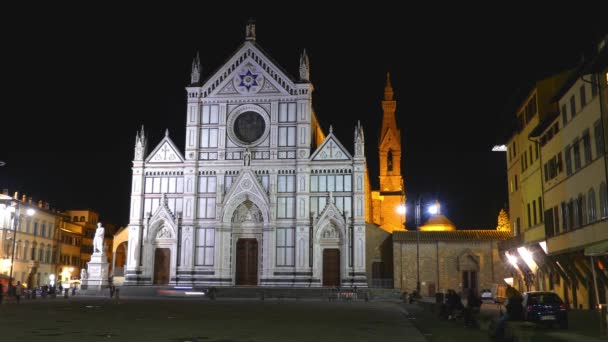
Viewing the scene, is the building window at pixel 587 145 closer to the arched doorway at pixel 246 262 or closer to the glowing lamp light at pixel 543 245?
the glowing lamp light at pixel 543 245

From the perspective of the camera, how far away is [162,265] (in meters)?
56.0

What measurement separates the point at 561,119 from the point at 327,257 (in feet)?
89.3

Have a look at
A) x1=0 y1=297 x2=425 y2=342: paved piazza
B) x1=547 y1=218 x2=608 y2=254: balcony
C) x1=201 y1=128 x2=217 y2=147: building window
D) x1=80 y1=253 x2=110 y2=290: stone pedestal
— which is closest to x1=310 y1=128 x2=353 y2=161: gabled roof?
x1=201 y1=128 x2=217 y2=147: building window

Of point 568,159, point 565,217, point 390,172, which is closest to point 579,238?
point 565,217

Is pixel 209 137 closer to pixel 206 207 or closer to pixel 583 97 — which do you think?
pixel 206 207

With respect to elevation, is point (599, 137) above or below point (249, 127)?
below

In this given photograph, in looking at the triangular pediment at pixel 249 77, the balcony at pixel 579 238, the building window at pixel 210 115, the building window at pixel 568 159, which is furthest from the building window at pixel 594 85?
the building window at pixel 210 115

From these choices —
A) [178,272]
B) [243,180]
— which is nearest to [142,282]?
[178,272]

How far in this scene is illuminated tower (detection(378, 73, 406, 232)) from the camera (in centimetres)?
7456

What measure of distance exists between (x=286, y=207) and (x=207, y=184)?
24.4 ft

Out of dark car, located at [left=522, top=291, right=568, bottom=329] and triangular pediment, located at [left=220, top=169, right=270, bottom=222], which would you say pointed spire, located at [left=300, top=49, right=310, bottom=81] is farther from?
dark car, located at [left=522, top=291, right=568, bottom=329]

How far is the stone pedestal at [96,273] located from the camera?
54.8 m

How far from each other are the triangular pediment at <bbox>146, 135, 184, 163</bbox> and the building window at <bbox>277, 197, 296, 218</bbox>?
10.2 meters

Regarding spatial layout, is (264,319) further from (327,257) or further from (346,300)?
(327,257)
